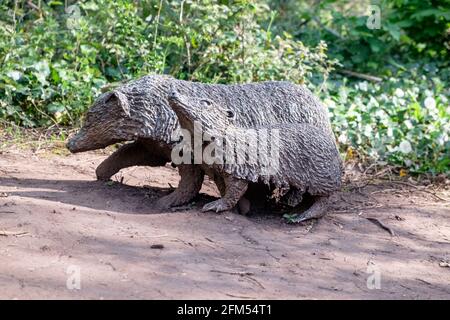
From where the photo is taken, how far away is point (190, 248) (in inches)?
196

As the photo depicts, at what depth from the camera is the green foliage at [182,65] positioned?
7.72m

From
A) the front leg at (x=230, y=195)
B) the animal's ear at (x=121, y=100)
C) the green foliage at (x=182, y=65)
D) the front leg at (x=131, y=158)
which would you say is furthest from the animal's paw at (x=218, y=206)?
the green foliage at (x=182, y=65)

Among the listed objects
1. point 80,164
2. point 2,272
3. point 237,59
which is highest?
point 237,59

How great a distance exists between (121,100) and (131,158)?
703 mm

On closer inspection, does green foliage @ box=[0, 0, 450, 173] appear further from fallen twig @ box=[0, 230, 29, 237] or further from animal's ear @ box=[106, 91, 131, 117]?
fallen twig @ box=[0, 230, 29, 237]

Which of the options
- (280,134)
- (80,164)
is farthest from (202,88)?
(80,164)

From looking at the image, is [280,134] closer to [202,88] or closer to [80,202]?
[202,88]

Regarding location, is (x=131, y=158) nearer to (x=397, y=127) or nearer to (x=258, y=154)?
(x=258, y=154)

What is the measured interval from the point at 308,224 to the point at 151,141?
1338mm

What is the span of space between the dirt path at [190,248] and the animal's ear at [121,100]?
699mm

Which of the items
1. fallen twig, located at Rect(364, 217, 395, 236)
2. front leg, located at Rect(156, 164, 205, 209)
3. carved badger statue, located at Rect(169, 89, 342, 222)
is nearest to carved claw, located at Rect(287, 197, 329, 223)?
carved badger statue, located at Rect(169, 89, 342, 222)

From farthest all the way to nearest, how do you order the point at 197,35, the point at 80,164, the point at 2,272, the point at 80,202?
the point at 197,35
the point at 80,164
the point at 80,202
the point at 2,272

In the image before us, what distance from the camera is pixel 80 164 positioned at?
691cm
